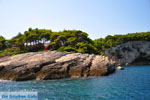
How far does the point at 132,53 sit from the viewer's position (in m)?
91.8

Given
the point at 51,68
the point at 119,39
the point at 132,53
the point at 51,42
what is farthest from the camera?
the point at 119,39

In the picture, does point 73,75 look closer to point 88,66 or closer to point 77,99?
point 88,66

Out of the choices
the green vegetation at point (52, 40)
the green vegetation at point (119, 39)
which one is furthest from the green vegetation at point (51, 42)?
the green vegetation at point (119, 39)

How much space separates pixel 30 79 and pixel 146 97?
29.1 m

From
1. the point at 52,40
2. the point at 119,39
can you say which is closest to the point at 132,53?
the point at 119,39

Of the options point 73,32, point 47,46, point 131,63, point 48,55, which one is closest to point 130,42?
point 131,63

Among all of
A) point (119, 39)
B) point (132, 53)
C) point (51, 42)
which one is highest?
point (119, 39)

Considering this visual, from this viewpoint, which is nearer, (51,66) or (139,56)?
(51,66)

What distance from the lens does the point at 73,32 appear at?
64.1 metres

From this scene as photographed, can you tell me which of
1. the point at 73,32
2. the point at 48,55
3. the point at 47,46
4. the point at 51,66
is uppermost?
the point at 73,32

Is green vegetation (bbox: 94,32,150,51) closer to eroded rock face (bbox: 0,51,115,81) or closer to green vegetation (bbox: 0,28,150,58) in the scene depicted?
green vegetation (bbox: 0,28,150,58)

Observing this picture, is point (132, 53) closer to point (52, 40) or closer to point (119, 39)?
point (119, 39)

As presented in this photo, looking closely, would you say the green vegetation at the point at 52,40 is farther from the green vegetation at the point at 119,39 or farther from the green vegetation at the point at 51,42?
the green vegetation at the point at 119,39

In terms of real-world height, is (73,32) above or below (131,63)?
above
